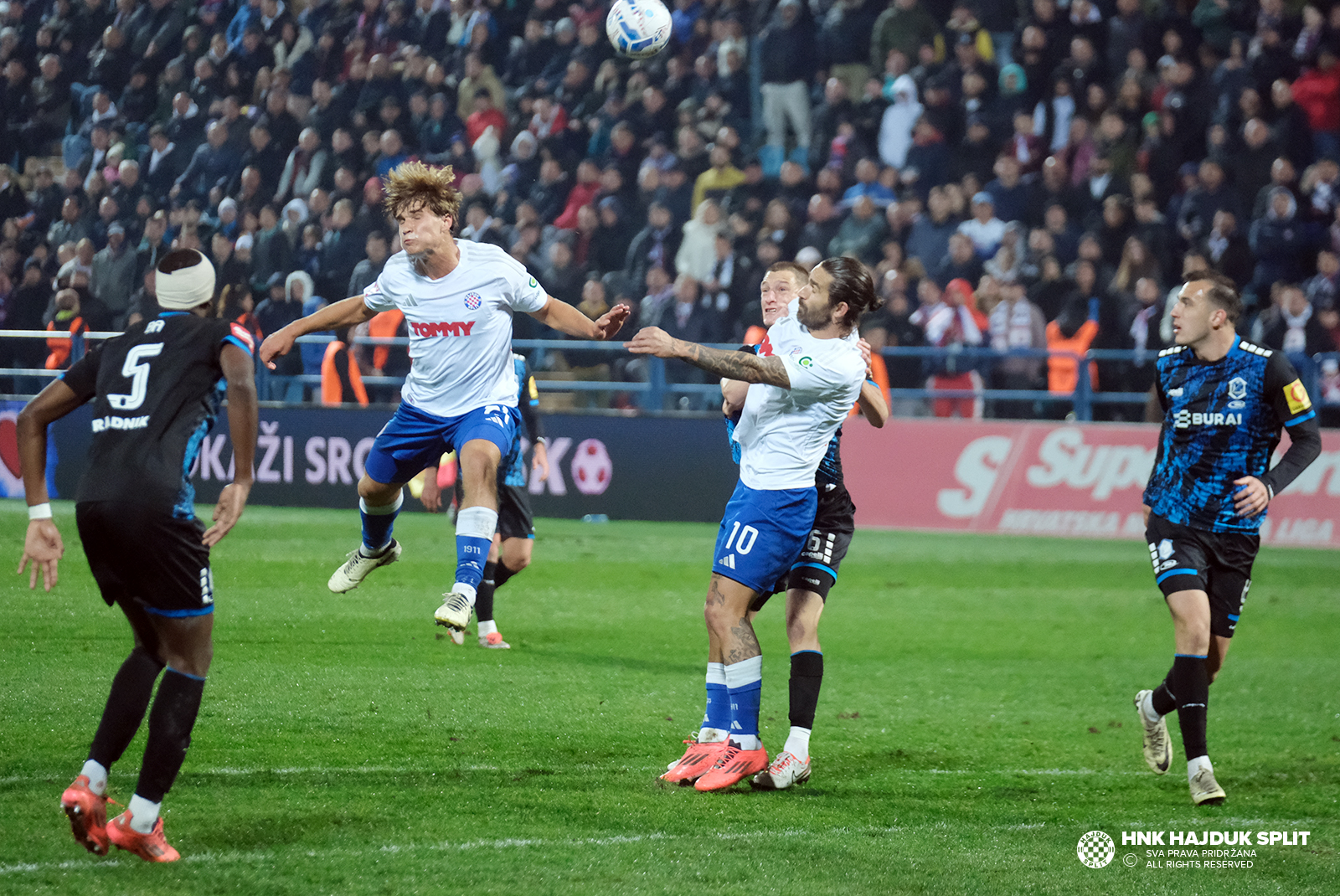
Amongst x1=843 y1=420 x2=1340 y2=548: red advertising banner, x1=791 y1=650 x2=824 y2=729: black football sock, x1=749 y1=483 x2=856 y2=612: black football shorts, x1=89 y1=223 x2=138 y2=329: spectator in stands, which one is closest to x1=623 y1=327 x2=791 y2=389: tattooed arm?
x1=749 y1=483 x2=856 y2=612: black football shorts

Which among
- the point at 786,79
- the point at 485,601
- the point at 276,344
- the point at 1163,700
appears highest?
the point at 786,79

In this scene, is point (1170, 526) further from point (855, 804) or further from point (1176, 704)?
point (855, 804)

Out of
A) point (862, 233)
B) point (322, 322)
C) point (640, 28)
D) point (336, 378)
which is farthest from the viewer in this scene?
point (862, 233)

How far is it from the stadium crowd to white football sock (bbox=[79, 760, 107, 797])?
12.3m

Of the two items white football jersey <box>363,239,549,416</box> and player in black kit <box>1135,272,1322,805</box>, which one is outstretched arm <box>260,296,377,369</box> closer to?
white football jersey <box>363,239,549,416</box>

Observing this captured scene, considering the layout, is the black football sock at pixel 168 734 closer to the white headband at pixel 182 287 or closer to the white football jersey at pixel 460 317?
the white headband at pixel 182 287

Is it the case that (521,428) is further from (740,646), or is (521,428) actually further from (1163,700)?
(1163,700)

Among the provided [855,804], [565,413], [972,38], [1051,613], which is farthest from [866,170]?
[855,804]

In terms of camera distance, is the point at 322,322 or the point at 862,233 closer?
the point at 322,322

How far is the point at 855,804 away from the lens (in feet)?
18.8

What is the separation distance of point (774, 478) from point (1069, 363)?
1070cm

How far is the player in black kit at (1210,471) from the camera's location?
6004 millimetres
